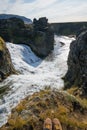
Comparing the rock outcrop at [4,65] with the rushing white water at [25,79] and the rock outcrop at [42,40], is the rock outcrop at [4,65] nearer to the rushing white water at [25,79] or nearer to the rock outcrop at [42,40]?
the rushing white water at [25,79]

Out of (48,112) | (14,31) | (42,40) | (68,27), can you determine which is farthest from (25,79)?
(68,27)

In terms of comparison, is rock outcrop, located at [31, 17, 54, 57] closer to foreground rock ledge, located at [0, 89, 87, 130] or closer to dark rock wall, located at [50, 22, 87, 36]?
dark rock wall, located at [50, 22, 87, 36]

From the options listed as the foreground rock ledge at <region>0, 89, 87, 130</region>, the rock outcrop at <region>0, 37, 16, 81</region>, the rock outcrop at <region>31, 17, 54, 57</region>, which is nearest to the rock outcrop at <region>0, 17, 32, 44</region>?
the rock outcrop at <region>31, 17, 54, 57</region>

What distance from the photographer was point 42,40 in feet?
249

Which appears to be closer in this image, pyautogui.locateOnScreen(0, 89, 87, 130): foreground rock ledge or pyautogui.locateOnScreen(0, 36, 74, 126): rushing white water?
pyautogui.locateOnScreen(0, 89, 87, 130): foreground rock ledge

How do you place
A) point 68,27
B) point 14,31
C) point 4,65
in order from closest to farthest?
point 4,65 → point 14,31 → point 68,27

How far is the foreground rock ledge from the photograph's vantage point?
848 cm

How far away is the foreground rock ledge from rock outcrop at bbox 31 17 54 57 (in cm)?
6192

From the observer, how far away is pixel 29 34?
251 ft

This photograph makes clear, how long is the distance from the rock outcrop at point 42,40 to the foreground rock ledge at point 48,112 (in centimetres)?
6192

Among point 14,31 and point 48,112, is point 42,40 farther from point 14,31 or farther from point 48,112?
point 48,112

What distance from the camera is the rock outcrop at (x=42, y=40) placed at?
73.6 metres

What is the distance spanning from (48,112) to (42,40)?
6731 cm

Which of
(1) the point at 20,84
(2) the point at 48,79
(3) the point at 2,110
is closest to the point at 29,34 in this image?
(2) the point at 48,79
